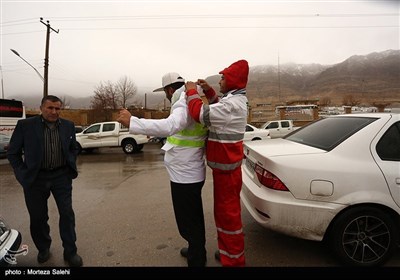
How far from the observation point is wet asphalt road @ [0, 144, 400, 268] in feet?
8.82

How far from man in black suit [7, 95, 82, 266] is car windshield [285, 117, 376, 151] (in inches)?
109

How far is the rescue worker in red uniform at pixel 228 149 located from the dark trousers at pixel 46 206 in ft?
5.27

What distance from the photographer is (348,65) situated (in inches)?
4776

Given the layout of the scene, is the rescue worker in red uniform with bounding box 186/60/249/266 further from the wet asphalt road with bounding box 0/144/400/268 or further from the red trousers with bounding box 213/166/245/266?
the wet asphalt road with bounding box 0/144/400/268

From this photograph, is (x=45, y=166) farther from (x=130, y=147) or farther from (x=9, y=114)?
(x=9, y=114)

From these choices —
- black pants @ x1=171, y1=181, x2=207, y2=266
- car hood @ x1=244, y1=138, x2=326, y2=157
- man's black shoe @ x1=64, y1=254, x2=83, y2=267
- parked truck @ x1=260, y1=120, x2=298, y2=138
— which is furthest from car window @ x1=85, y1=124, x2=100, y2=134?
black pants @ x1=171, y1=181, x2=207, y2=266

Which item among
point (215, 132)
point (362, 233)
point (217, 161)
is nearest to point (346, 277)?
point (362, 233)

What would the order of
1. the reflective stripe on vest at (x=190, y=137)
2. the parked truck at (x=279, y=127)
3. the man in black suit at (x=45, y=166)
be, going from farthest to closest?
1. the parked truck at (x=279, y=127)
2. the man in black suit at (x=45, y=166)
3. the reflective stripe on vest at (x=190, y=137)

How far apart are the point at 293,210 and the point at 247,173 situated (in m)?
0.92

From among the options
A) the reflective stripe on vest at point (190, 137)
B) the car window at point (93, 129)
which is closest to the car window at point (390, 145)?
the reflective stripe on vest at point (190, 137)

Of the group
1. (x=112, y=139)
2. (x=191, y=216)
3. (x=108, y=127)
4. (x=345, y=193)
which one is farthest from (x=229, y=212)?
(x=108, y=127)

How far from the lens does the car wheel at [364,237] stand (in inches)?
95.7

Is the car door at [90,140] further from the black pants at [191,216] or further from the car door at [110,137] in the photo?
the black pants at [191,216]

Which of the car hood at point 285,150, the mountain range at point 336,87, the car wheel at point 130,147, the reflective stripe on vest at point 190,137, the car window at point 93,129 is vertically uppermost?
the mountain range at point 336,87
